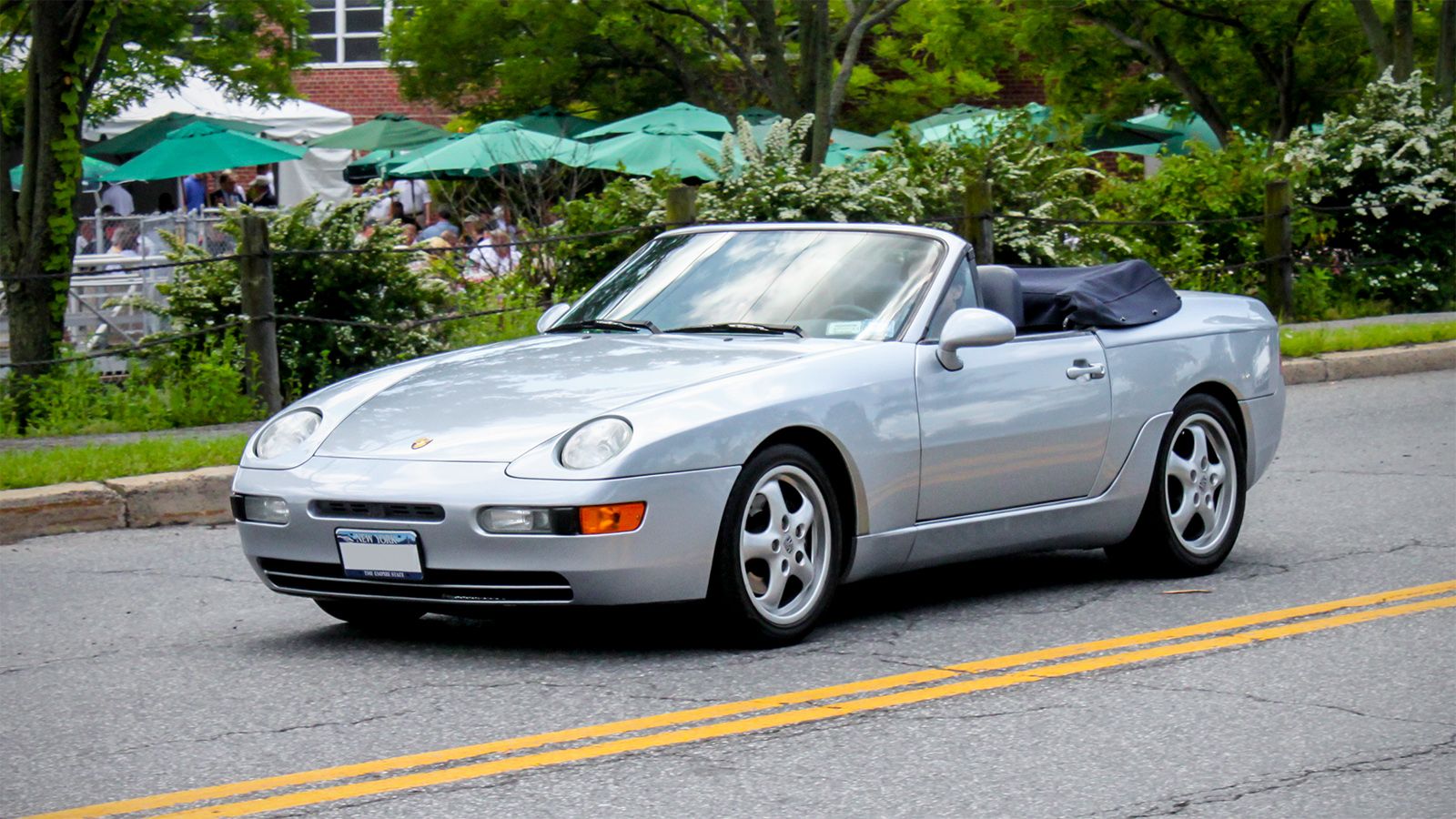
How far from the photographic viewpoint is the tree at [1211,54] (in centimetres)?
2792

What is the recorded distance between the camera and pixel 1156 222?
1669 cm

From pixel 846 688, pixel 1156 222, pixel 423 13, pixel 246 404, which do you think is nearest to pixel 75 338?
pixel 246 404

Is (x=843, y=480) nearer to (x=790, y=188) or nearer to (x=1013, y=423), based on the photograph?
(x=1013, y=423)

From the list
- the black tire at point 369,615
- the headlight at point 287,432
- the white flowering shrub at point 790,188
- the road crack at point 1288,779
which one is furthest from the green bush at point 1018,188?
the road crack at point 1288,779

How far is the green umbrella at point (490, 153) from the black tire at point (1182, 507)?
53.1ft

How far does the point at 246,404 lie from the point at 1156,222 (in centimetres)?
833

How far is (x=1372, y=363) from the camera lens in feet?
50.9

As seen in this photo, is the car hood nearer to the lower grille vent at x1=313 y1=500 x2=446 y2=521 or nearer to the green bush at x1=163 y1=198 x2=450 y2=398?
the lower grille vent at x1=313 y1=500 x2=446 y2=521

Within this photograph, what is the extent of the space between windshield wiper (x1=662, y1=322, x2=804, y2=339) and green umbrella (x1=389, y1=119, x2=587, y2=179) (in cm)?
1659

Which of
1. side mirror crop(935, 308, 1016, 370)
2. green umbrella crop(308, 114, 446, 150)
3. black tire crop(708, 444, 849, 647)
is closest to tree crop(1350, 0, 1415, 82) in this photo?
green umbrella crop(308, 114, 446, 150)

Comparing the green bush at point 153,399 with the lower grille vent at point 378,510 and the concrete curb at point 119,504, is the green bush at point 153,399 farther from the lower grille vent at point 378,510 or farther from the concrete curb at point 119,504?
the lower grille vent at point 378,510

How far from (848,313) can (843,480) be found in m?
0.73

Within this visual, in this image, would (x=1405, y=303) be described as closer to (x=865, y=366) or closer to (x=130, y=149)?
(x=865, y=366)

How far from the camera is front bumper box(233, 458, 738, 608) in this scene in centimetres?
553
